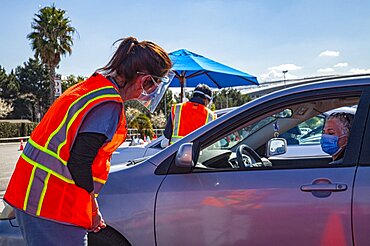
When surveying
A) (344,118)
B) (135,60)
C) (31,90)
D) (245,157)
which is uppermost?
(31,90)

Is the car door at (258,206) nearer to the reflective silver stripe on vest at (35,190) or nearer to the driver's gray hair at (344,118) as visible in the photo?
the driver's gray hair at (344,118)

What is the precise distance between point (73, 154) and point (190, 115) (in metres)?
3.28

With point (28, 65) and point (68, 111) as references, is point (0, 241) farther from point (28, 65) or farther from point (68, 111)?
point (28, 65)

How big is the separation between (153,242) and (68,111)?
3.78 feet

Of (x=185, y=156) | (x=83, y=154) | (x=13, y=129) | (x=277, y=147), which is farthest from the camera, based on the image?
(x=13, y=129)

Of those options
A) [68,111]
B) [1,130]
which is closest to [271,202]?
[68,111]

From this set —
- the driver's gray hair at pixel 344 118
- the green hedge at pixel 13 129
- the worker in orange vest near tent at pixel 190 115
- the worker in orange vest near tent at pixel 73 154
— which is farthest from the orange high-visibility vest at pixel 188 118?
the green hedge at pixel 13 129

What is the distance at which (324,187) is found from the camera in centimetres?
216

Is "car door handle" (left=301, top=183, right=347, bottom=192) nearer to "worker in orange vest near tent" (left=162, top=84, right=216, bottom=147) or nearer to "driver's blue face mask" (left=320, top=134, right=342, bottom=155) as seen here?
"driver's blue face mask" (left=320, top=134, right=342, bottom=155)

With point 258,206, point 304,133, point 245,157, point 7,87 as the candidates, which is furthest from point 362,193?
point 7,87

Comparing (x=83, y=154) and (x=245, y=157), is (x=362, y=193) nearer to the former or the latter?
(x=245, y=157)

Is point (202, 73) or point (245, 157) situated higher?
point (202, 73)

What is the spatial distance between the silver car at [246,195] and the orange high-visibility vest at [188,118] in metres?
2.06

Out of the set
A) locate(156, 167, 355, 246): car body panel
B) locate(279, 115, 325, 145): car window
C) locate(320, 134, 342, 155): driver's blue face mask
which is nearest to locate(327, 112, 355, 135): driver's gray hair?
locate(320, 134, 342, 155): driver's blue face mask
